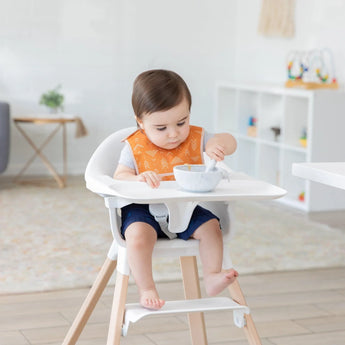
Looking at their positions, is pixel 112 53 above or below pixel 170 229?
above

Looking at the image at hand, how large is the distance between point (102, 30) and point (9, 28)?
741 millimetres

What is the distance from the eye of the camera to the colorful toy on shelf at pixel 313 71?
486 cm

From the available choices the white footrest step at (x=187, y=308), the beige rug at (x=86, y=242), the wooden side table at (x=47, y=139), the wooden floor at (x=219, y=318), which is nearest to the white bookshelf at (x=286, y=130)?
the beige rug at (x=86, y=242)

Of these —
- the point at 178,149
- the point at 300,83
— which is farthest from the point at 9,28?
the point at 178,149

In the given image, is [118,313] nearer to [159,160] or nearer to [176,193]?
[176,193]

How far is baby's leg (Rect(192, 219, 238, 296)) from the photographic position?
175cm

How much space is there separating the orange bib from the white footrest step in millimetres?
347

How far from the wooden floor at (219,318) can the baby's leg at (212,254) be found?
68 cm

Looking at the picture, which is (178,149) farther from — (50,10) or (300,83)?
(50,10)

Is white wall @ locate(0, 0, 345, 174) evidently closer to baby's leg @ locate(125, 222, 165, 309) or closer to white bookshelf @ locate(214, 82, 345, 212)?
white bookshelf @ locate(214, 82, 345, 212)

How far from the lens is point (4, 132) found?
5.20 m

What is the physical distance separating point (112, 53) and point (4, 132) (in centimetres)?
129

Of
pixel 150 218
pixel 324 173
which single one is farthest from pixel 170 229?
pixel 324 173

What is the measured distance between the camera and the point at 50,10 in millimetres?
→ 5859
